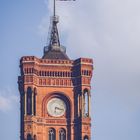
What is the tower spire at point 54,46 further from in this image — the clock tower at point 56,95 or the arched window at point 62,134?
the arched window at point 62,134

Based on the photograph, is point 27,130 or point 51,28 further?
point 51,28

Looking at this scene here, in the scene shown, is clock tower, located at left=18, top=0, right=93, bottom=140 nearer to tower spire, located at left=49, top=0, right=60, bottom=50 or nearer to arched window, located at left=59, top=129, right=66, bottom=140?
arched window, located at left=59, top=129, right=66, bottom=140

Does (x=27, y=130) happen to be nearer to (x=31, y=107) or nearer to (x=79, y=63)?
(x=31, y=107)

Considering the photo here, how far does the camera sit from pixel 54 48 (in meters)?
126

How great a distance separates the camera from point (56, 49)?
125375 millimetres

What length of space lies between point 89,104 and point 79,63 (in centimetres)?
514

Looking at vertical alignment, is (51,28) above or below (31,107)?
above

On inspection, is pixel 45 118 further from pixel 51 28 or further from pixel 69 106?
pixel 51 28

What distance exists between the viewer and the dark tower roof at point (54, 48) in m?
124

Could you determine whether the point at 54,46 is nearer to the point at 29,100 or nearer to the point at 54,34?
the point at 54,34

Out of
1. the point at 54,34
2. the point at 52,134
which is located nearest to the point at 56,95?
the point at 52,134

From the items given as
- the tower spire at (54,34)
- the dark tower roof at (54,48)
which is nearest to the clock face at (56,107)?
the dark tower roof at (54,48)

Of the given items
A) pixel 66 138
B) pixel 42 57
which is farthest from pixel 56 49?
pixel 66 138

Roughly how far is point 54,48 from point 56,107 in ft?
26.3
